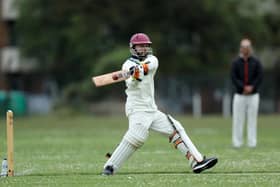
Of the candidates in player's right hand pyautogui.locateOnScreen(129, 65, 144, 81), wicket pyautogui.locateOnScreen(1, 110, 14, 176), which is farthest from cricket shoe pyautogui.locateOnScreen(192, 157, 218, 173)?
wicket pyautogui.locateOnScreen(1, 110, 14, 176)

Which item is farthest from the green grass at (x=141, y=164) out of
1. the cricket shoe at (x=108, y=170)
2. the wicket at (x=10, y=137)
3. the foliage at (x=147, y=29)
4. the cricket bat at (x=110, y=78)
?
the foliage at (x=147, y=29)

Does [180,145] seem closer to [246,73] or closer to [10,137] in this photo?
[10,137]

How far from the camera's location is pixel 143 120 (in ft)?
46.2

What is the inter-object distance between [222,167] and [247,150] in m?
4.64

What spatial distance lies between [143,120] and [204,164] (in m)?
1.12

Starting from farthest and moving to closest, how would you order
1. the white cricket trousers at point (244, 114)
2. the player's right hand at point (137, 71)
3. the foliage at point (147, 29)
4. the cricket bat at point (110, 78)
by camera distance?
1. the foliage at point (147, 29)
2. the white cricket trousers at point (244, 114)
3. the player's right hand at point (137, 71)
4. the cricket bat at point (110, 78)

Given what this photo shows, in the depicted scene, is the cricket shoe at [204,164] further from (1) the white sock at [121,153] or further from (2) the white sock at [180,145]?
(1) the white sock at [121,153]

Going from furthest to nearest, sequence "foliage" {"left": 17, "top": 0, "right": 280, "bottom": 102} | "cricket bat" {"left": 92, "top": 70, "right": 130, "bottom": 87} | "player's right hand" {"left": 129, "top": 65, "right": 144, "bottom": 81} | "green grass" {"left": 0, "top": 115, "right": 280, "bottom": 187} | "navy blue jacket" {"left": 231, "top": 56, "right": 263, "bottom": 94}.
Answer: "foliage" {"left": 17, "top": 0, "right": 280, "bottom": 102} < "navy blue jacket" {"left": 231, "top": 56, "right": 263, "bottom": 94} < "player's right hand" {"left": 129, "top": 65, "right": 144, "bottom": 81} < "cricket bat" {"left": 92, "top": 70, "right": 130, "bottom": 87} < "green grass" {"left": 0, "top": 115, "right": 280, "bottom": 187}

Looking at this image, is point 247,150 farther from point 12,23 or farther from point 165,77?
point 12,23

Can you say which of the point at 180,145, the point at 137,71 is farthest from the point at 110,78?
the point at 180,145

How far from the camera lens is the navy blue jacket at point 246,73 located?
2098cm

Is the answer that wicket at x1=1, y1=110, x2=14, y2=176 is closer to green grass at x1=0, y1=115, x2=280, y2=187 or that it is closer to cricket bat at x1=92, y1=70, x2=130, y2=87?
green grass at x1=0, y1=115, x2=280, y2=187

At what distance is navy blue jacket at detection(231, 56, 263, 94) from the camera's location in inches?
826

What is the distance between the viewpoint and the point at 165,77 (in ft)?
166
